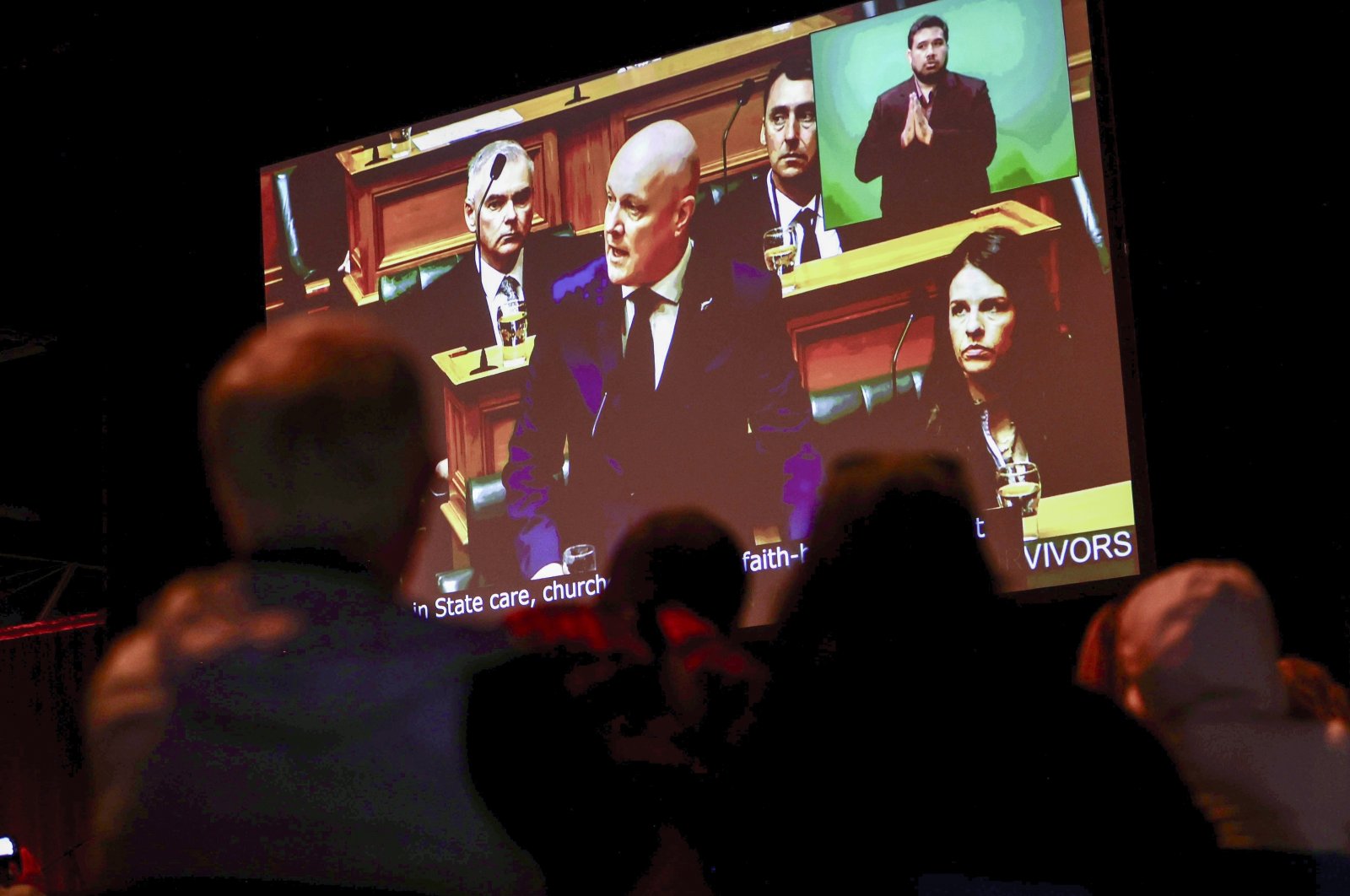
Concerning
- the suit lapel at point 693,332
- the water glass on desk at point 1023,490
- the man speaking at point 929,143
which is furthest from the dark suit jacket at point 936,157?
the water glass on desk at point 1023,490

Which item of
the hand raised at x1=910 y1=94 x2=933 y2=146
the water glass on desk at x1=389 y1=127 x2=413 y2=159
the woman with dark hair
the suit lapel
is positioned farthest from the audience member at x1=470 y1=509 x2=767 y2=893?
the water glass on desk at x1=389 y1=127 x2=413 y2=159

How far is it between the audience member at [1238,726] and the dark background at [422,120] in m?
1.82

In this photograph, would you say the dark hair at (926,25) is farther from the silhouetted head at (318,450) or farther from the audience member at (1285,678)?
Result: the silhouetted head at (318,450)

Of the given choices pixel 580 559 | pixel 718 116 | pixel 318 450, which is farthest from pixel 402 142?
pixel 318 450

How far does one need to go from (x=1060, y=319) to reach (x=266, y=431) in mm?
2375

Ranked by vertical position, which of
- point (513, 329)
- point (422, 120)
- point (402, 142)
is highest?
point (422, 120)

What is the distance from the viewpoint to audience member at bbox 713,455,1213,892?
1.08 metres

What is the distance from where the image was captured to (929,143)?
3.15 metres

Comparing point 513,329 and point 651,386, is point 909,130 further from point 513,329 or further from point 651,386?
point 513,329

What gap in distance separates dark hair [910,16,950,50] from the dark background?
0.36 m

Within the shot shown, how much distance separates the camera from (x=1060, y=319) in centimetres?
293

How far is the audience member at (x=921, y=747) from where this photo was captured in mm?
1084

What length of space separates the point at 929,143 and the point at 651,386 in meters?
0.90

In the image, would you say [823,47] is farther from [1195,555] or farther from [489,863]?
[489,863]
